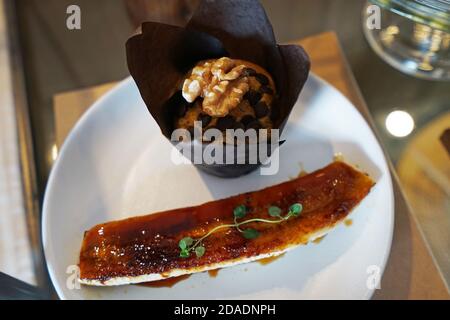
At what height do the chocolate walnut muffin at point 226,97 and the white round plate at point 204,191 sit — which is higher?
the chocolate walnut muffin at point 226,97

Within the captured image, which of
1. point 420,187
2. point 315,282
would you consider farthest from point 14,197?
point 420,187

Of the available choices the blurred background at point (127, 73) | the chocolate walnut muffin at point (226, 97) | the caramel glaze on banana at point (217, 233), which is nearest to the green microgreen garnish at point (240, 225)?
the caramel glaze on banana at point (217, 233)

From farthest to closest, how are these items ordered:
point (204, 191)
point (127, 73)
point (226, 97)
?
1. point (127, 73)
2. point (204, 191)
3. point (226, 97)

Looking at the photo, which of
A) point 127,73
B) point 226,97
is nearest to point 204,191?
point 226,97

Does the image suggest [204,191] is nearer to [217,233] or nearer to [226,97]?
[217,233]

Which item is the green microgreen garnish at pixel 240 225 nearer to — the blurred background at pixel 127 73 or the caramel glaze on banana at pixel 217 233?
the caramel glaze on banana at pixel 217 233

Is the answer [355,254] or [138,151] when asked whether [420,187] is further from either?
[138,151]

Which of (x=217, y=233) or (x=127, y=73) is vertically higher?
(x=127, y=73)
